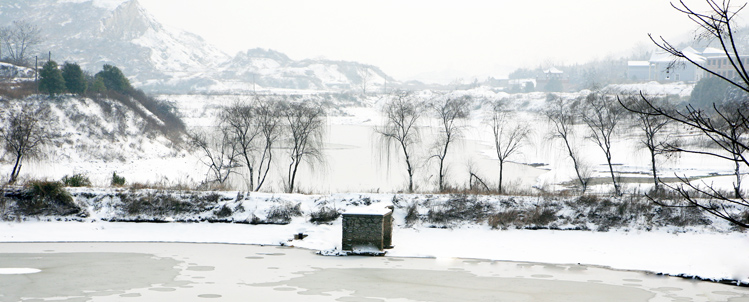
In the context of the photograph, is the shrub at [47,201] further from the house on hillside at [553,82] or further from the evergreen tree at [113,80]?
the house on hillside at [553,82]

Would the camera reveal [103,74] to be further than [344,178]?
Yes

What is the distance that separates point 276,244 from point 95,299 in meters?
7.67

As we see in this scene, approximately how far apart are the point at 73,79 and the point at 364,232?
38502 millimetres

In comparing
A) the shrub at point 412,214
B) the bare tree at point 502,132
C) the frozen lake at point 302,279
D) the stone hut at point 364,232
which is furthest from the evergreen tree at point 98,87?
the stone hut at point 364,232

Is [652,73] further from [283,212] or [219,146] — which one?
[283,212]

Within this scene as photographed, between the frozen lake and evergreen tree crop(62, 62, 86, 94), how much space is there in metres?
32.2

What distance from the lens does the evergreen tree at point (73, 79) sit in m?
45.9

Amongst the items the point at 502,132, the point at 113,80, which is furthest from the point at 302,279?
the point at 113,80

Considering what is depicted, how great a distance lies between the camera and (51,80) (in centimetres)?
4381

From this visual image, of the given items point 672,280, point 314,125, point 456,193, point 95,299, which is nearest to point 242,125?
point 314,125

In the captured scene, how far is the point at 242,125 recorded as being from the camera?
30.8 meters

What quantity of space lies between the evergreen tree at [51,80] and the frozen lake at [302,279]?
30.7 metres

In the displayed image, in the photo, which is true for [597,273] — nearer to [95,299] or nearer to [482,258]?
[482,258]

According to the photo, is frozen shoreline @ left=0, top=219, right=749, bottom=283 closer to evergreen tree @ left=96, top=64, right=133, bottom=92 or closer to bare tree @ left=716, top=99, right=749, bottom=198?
bare tree @ left=716, top=99, right=749, bottom=198
